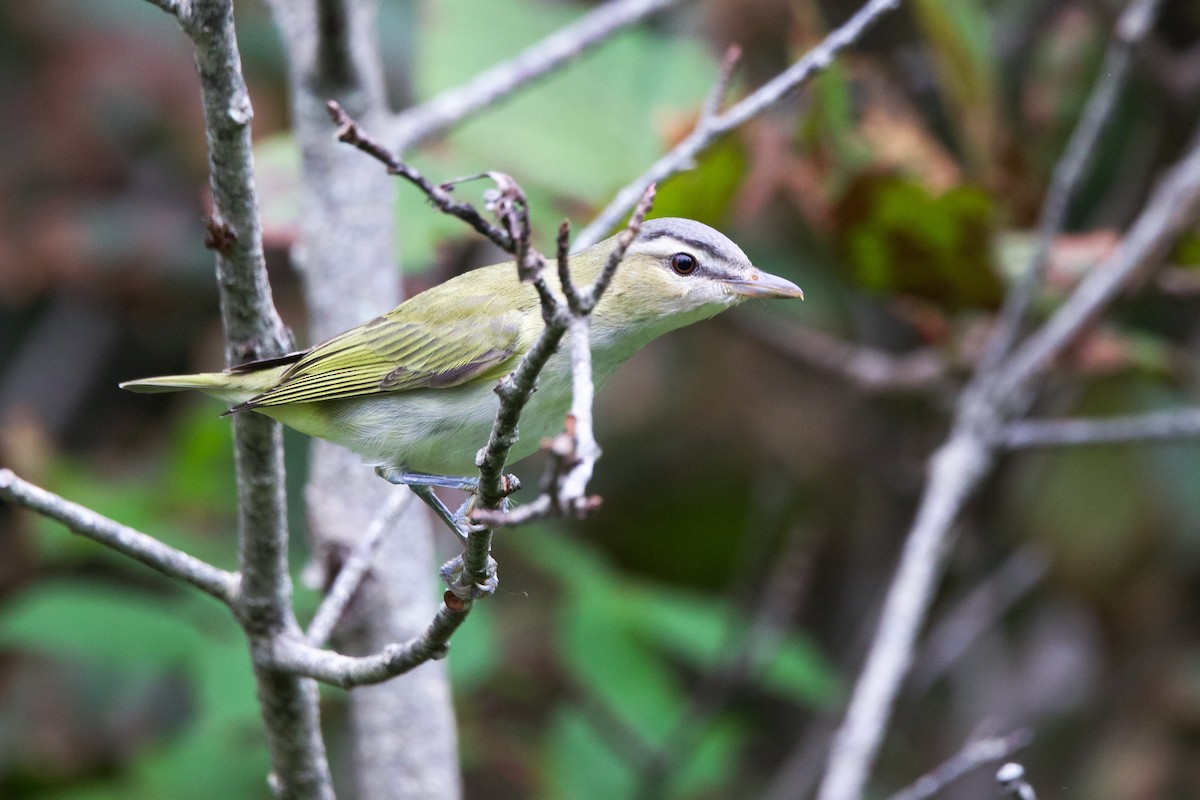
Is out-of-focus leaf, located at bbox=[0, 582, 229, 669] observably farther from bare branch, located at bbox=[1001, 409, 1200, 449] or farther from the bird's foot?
bare branch, located at bbox=[1001, 409, 1200, 449]

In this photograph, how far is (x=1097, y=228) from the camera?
16.6ft

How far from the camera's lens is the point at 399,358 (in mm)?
3082

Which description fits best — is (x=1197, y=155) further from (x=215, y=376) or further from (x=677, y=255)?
(x=215, y=376)

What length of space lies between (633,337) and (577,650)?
65.6 inches

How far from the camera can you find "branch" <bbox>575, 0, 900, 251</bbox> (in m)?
2.97

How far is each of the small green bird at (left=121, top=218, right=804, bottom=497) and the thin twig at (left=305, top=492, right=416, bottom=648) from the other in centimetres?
14

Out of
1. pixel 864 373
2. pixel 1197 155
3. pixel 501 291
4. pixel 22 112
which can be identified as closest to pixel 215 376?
pixel 501 291

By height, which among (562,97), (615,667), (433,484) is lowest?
(433,484)

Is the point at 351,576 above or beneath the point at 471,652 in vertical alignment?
beneath

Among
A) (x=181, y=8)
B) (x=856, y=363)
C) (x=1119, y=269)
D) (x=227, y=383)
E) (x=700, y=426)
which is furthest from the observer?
(x=700, y=426)

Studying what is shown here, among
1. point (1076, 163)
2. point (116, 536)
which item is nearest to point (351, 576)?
point (116, 536)

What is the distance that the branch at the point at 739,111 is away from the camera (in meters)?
2.97

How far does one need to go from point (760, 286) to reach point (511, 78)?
1.11 m

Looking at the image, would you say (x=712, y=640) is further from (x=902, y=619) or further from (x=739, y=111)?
(x=739, y=111)
